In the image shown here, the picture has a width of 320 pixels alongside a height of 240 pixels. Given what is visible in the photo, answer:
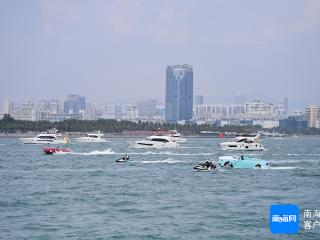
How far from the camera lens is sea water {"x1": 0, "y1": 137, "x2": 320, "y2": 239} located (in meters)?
34.2

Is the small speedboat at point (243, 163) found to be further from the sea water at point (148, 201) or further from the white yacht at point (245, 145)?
the white yacht at point (245, 145)

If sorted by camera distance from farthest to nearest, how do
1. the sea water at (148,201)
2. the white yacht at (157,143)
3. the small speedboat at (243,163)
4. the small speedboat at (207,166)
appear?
the white yacht at (157,143)
the small speedboat at (243,163)
the small speedboat at (207,166)
the sea water at (148,201)

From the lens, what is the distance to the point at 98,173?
222 ft

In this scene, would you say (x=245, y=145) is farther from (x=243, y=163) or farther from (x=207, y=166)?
(x=207, y=166)

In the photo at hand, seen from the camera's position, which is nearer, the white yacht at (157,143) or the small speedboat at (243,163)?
the small speedboat at (243,163)

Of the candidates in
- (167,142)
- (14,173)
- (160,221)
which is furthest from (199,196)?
(167,142)

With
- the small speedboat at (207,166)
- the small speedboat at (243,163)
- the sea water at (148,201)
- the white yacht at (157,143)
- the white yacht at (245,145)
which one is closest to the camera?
the sea water at (148,201)

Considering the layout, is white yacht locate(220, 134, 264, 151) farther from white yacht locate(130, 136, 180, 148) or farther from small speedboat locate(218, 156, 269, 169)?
small speedboat locate(218, 156, 269, 169)

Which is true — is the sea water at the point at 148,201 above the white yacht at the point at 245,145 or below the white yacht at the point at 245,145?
below

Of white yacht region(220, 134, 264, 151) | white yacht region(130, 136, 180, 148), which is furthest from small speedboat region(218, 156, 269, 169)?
white yacht region(130, 136, 180, 148)

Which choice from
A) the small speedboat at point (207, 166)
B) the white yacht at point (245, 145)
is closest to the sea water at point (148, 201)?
the small speedboat at point (207, 166)

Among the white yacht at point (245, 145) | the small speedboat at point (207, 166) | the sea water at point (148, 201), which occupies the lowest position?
the sea water at point (148, 201)

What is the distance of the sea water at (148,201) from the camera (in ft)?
112

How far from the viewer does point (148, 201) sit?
45.0 meters
